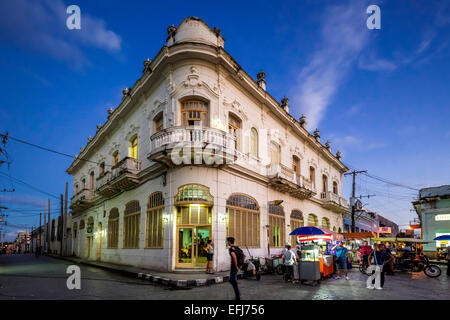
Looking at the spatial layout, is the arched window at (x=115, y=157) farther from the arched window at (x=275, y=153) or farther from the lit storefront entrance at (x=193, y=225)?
the arched window at (x=275, y=153)

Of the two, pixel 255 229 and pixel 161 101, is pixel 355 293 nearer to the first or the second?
pixel 255 229

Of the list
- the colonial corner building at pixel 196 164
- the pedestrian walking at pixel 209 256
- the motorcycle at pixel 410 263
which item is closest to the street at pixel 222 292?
the pedestrian walking at pixel 209 256

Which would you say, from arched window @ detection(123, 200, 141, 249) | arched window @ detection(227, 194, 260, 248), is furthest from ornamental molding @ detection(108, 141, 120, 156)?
arched window @ detection(227, 194, 260, 248)

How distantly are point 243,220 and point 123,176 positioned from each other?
752 cm

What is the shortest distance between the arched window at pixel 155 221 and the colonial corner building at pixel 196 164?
0.18 ft

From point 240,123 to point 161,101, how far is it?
468 centimetres

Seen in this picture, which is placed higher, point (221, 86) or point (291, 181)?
point (221, 86)

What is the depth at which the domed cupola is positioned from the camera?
16.0 metres

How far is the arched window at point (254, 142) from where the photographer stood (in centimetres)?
1919

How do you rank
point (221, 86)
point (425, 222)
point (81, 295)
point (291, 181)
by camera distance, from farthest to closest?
point (425, 222)
point (291, 181)
point (221, 86)
point (81, 295)

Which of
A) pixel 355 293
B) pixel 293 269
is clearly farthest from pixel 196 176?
pixel 355 293

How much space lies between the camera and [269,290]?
34.0 ft

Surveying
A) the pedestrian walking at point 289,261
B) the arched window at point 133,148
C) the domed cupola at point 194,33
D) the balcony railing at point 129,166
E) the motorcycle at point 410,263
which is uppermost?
the domed cupola at point 194,33

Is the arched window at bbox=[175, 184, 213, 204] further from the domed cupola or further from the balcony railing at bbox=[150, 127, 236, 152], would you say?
the domed cupola
